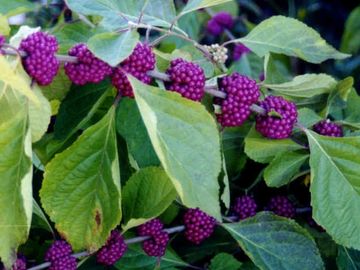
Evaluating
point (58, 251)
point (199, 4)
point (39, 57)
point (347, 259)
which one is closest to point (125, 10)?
point (199, 4)

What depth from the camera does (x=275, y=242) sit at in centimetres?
88

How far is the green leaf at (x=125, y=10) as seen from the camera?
2.59 feet

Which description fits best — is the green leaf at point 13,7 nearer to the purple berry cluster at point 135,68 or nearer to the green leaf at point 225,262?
the purple berry cluster at point 135,68

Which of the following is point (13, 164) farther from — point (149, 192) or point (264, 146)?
point (264, 146)

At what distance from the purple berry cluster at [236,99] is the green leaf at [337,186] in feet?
0.38

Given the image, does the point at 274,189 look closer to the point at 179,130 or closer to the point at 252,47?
the point at 252,47

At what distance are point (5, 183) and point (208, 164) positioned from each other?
8.2 inches

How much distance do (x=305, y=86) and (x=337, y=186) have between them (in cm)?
14

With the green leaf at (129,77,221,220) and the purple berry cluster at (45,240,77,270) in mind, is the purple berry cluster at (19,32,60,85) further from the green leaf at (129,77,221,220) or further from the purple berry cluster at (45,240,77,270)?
the purple berry cluster at (45,240,77,270)

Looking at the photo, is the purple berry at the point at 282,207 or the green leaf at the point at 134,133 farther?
the purple berry at the point at 282,207

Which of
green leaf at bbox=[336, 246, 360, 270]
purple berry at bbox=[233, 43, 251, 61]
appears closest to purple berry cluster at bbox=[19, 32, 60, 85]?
green leaf at bbox=[336, 246, 360, 270]

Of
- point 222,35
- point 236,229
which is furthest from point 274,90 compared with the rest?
point 222,35

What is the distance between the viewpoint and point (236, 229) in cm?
89

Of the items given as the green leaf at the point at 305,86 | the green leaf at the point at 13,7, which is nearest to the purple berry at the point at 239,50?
the green leaf at the point at 13,7
